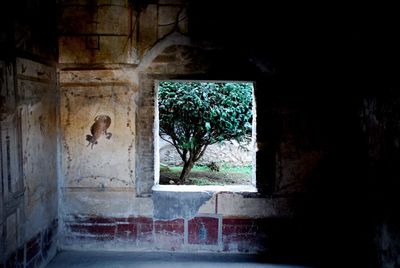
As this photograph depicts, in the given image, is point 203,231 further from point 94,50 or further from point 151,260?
point 94,50

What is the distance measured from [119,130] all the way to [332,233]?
260 centimetres

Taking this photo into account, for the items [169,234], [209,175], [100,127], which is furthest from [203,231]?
[209,175]

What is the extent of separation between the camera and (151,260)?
360cm

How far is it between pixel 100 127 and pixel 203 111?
1637mm

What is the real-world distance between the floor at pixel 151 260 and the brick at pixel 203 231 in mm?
147

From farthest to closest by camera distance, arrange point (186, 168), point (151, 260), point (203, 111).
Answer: point (186, 168), point (203, 111), point (151, 260)

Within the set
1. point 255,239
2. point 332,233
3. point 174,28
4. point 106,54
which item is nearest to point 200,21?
point 174,28

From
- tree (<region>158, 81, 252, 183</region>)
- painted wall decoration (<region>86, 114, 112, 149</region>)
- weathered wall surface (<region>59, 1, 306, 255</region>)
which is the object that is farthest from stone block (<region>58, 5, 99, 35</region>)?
tree (<region>158, 81, 252, 183</region>)

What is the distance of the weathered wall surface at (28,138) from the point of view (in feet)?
8.89

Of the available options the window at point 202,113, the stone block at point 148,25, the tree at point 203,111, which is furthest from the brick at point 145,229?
the stone block at point 148,25

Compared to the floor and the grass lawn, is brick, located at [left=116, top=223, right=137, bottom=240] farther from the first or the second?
the grass lawn

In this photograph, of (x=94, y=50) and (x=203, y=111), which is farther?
(x=203, y=111)

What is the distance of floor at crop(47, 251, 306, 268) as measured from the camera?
3.50m

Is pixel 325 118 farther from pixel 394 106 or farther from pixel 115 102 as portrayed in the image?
pixel 115 102
